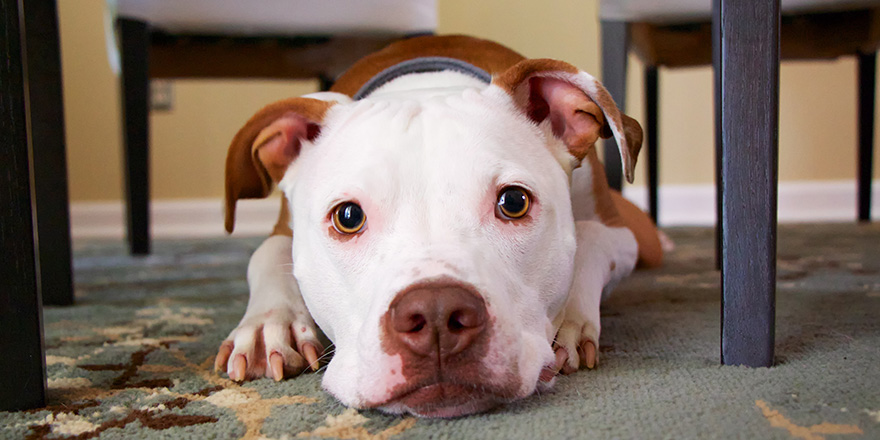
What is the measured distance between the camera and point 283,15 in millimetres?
2168

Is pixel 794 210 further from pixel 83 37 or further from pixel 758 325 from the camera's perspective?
pixel 83 37

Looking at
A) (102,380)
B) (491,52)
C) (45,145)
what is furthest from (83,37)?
(102,380)

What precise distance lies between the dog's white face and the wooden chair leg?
76.2 inches

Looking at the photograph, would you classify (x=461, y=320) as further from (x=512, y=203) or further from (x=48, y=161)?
(x=48, y=161)

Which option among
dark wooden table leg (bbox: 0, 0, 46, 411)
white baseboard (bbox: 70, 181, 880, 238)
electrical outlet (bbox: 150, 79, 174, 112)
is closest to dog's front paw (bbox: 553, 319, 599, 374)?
dark wooden table leg (bbox: 0, 0, 46, 411)

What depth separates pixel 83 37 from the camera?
12.6 feet

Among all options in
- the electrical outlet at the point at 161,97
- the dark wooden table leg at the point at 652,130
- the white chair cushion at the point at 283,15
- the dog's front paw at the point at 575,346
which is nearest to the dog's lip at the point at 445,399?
the dog's front paw at the point at 575,346

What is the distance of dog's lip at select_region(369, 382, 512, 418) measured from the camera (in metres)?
0.78

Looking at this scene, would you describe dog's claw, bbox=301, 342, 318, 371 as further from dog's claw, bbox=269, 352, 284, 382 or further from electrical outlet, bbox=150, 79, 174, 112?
electrical outlet, bbox=150, 79, 174, 112

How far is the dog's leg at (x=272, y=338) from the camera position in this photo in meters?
1.02

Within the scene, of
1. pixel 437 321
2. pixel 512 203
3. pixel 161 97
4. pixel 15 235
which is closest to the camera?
pixel 437 321

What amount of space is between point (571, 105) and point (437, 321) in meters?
0.49

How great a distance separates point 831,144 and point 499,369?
138 inches

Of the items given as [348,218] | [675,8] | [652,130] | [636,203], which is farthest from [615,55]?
[636,203]
